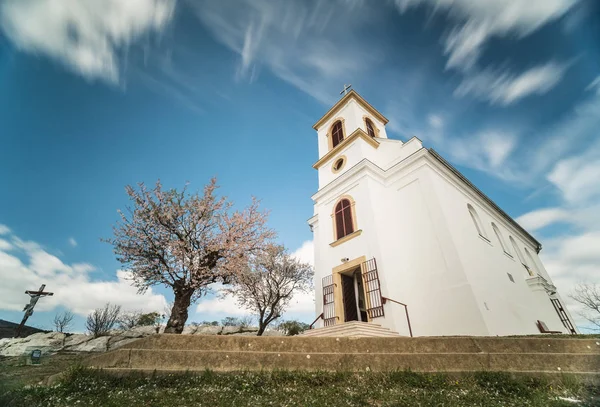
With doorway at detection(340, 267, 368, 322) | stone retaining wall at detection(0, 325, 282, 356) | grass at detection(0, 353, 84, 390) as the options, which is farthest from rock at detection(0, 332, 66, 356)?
doorway at detection(340, 267, 368, 322)

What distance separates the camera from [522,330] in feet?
37.3

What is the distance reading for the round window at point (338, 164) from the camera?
1684cm

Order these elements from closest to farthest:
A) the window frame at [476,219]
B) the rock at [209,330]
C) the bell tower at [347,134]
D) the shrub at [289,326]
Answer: the window frame at [476,219] → the bell tower at [347,134] → the rock at [209,330] → the shrub at [289,326]

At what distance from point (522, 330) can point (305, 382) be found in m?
12.5

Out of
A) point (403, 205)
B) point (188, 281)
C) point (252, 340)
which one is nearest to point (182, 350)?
point (252, 340)

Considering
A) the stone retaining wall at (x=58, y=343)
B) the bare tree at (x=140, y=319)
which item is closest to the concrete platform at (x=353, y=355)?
the stone retaining wall at (x=58, y=343)

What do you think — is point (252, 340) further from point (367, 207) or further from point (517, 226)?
point (517, 226)

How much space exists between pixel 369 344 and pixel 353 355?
0.71 metres

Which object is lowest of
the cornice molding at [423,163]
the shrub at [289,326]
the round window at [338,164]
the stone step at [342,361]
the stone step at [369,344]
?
the stone step at [342,361]

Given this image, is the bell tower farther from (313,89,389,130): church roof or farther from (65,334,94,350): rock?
(65,334,94,350): rock

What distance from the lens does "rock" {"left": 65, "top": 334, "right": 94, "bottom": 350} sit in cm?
1611

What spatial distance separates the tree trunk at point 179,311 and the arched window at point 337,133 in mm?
13533

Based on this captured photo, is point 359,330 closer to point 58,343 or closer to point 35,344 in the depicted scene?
point 58,343

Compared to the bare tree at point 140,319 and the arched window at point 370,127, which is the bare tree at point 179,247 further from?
the bare tree at point 140,319
